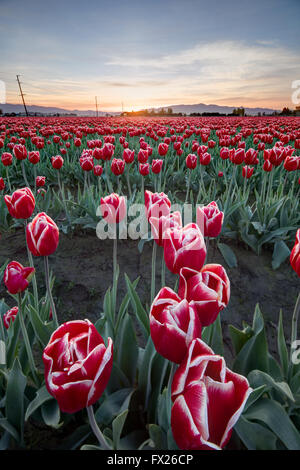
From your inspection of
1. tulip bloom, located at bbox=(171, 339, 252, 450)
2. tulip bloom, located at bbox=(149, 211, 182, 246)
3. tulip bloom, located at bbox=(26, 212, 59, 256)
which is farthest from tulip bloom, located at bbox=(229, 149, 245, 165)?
tulip bloom, located at bbox=(171, 339, 252, 450)

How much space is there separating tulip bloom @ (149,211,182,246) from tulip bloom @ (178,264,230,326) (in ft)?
1.19

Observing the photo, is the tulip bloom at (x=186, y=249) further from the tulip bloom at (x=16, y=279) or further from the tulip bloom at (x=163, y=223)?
the tulip bloom at (x=16, y=279)

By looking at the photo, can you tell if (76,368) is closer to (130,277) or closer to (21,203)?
(21,203)

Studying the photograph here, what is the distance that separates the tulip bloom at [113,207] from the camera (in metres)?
1.83

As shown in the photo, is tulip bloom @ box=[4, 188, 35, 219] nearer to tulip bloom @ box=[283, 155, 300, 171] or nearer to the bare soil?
the bare soil

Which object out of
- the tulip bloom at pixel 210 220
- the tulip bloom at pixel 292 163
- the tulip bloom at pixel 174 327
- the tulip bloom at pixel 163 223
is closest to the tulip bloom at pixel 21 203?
the tulip bloom at pixel 163 223

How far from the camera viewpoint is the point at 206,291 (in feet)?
2.78

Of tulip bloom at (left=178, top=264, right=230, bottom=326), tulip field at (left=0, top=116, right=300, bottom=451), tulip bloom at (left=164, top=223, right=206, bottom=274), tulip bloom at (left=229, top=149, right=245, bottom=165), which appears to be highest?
tulip bloom at (left=229, top=149, right=245, bottom=165)

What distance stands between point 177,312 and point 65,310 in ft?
7.99

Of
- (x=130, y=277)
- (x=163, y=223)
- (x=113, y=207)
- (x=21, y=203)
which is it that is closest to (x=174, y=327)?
(x=163, y=223)

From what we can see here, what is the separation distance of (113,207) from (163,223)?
0.58 m

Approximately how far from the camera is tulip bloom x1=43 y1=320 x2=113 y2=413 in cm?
79

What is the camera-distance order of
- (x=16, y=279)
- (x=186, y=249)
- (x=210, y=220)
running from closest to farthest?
(x=186, y=249) < (x=16, y=279) < (x=210, y=220)

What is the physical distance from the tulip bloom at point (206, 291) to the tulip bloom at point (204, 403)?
163 millimetres
